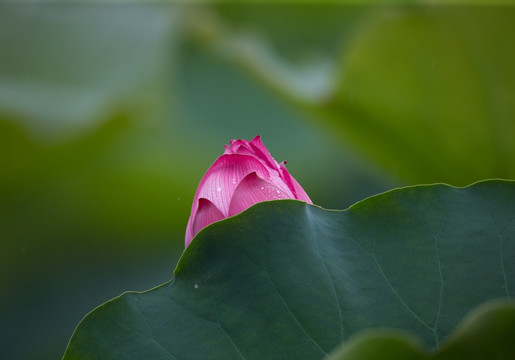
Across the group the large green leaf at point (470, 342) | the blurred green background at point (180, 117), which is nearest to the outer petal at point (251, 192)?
the large green leaf at point (470, 342)

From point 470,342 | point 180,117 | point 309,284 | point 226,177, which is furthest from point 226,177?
point 180,117

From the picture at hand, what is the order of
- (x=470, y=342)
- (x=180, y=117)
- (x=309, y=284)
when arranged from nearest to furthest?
1. (x=470, y=342)
2. (x=309, y=284)
3. (x=180, y=117)

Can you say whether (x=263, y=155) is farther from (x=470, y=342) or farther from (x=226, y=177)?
(x=470, y=342)

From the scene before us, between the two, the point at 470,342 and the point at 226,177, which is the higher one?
the point at 226,177

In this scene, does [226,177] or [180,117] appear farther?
[180,117]

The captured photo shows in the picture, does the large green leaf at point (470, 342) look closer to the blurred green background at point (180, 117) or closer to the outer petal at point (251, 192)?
the outer petal at point (251, 192)

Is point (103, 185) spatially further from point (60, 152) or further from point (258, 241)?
point (258, 241)

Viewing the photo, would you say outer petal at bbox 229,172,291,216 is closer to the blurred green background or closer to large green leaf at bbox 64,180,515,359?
large green leaf at bbox 64,180,515,359
